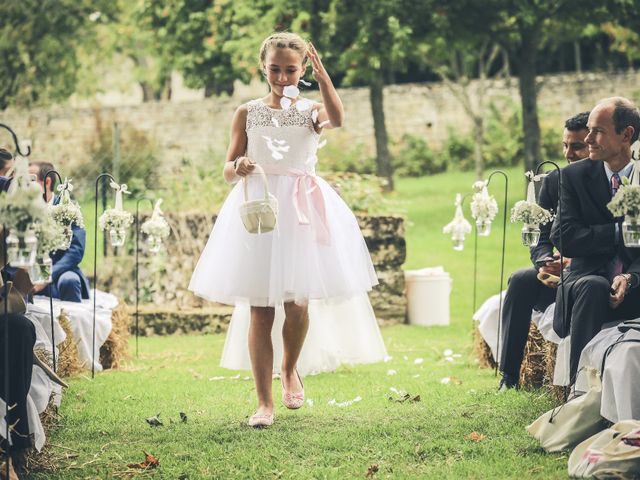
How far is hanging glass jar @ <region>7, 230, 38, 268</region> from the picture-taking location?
4.32 m

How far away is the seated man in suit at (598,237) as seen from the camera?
222 inches

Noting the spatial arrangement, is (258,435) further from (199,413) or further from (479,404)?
(479,404)

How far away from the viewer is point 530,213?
6.12 metres

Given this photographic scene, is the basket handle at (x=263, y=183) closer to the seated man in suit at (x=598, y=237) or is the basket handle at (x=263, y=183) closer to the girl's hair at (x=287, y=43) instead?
the girl's hair at (x=287, y=43)

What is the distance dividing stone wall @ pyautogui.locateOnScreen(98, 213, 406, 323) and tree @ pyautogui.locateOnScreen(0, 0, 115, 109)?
1231cm

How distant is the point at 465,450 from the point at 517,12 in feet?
42.8

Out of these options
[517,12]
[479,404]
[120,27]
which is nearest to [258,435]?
[479,404]

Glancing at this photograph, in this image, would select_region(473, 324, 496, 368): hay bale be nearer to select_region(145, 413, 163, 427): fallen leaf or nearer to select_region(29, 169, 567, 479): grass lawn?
select_region(29, 169, 567, 479): grass lawn

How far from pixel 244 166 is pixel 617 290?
2.04 m

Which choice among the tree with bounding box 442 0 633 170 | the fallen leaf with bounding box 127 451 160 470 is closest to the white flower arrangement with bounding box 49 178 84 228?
the fallen leaf with bounding box 127 451 160 470

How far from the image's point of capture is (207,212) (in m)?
12.0

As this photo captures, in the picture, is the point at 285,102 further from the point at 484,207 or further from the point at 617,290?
the point at 484,207

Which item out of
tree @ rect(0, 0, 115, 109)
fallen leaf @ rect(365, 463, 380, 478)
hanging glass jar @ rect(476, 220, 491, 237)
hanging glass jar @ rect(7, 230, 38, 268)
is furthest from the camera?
tree @ rect(0, 0, 115, 109)

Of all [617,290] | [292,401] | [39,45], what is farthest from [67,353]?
[39,45]
